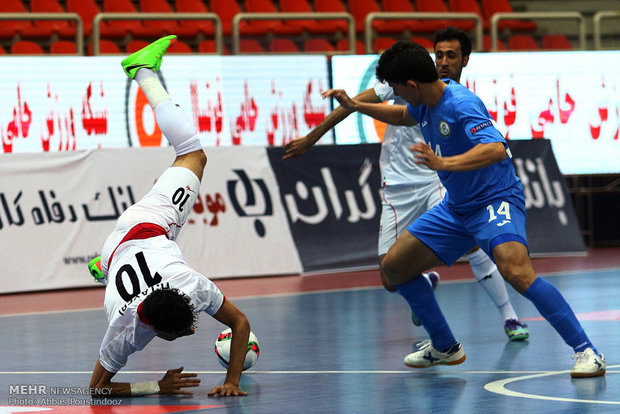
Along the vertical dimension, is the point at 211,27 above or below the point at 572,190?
above

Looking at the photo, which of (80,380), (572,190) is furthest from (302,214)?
(80,380)

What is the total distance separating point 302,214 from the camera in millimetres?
14312

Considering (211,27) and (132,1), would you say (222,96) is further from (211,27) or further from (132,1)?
(132,1)

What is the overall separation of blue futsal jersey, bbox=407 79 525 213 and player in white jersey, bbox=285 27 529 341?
4.74 feet

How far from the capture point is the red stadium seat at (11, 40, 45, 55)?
1571 cm

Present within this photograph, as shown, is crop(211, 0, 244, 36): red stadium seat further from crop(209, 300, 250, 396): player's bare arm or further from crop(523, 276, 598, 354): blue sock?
crop(523, 276, 598, 354): blue sock

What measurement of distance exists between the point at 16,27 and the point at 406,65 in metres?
10.9

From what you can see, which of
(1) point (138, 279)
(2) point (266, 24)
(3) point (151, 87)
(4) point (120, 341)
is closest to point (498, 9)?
(2) point (266, 24)

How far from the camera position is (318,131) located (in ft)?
26.0

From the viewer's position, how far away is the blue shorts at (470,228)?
6.62 metres

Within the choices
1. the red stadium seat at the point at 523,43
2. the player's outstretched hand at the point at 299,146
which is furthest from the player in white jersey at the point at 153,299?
the red stadium seat at the point at 523,43

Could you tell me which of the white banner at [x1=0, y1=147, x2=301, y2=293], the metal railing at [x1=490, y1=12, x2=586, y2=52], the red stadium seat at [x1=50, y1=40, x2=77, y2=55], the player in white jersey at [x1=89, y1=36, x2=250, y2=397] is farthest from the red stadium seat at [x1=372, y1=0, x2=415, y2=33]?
the player in white jersey at [x1=89, y1=36, x2=250, y2=397]

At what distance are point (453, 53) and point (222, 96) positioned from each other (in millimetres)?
6784

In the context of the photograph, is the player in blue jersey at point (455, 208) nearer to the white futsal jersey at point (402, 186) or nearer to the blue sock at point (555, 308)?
the blue sock at point (555, 308)
